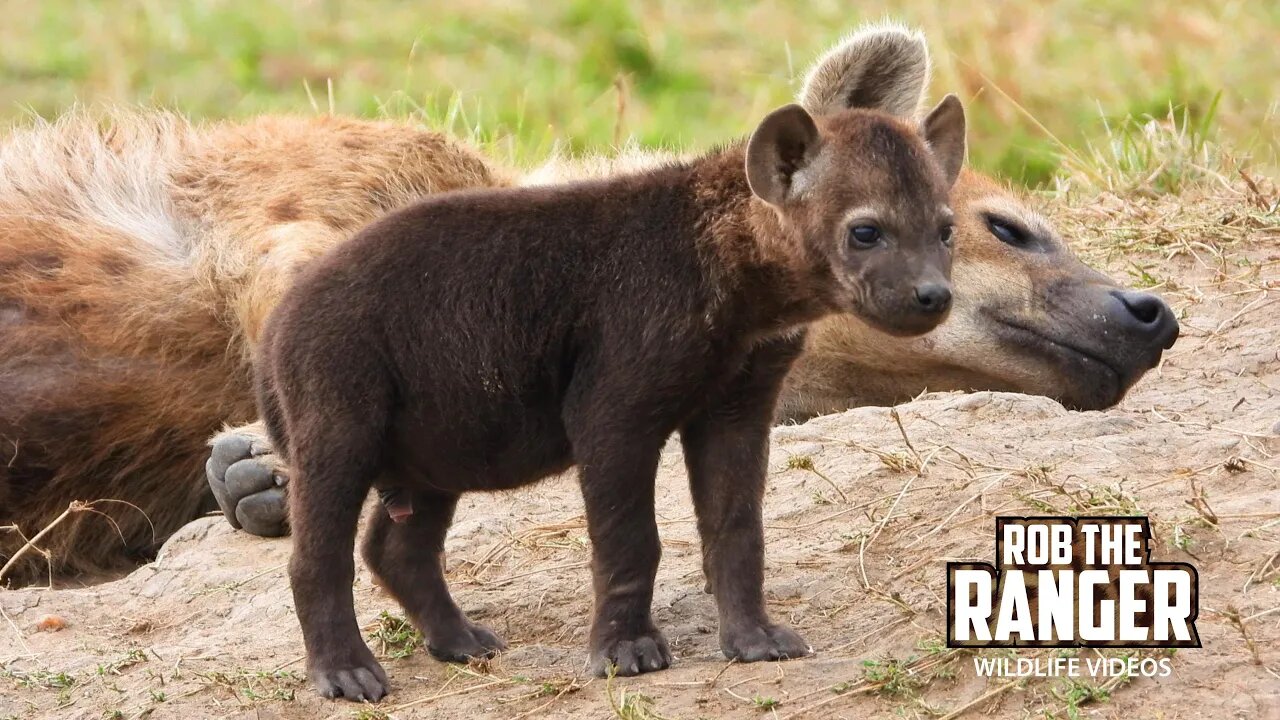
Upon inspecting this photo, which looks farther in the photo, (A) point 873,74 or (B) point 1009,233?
(B) point 1009,233

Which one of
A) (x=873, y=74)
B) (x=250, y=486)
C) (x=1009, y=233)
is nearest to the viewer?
(x=250, y=486)

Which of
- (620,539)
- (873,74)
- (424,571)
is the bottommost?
(424,571)

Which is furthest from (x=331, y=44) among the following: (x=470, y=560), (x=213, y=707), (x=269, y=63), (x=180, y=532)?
(x=213, y=707)

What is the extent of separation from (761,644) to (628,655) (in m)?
0.23

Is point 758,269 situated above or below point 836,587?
above

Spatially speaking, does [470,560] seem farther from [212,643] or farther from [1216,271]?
[1216,271]

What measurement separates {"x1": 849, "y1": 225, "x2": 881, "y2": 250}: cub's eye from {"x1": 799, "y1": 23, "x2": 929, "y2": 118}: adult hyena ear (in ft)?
5.10

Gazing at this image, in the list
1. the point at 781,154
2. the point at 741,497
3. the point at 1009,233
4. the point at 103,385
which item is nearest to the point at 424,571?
the point at 741,497

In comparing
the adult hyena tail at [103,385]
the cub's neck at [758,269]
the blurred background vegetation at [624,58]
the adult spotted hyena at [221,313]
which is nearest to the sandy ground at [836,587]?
the adult spotted hyena at [221,313]

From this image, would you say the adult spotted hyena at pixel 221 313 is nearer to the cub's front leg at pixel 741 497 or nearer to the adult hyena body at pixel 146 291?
the adult hyena body at pixel 146 291

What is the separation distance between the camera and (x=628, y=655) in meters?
3.21

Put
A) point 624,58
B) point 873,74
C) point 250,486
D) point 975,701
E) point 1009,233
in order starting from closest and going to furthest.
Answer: point 975,701 < point 250,486 < point 873,74 < point 1009,233 < point 624,58

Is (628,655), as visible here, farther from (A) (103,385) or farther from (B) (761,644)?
(A) (103,385)

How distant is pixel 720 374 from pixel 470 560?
108 cm
